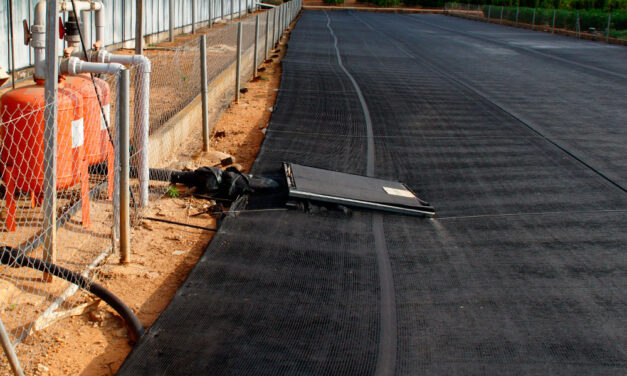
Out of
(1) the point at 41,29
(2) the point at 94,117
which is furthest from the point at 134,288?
(1) the point at 41,29

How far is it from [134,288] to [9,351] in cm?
189

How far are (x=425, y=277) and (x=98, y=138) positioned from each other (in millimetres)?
3252

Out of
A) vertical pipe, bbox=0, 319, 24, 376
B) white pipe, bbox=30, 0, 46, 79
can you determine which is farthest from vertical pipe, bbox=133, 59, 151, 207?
vertical pipe, bbox=0, 319, 24, 376

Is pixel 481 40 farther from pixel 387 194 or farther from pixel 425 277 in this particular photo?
pixel 425 277

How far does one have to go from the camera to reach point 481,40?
114 feet

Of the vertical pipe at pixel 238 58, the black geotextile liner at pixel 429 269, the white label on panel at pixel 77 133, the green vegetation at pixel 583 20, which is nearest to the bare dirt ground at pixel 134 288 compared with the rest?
the black geotextile liner at pixel 429 269

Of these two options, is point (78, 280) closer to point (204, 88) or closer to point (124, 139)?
point (124, 139)

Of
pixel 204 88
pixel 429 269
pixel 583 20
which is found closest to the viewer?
pixel 429 269

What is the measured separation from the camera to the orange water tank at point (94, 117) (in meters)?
6.07

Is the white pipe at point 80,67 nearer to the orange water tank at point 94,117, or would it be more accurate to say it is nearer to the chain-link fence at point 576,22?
the orange water tank at point 94,117

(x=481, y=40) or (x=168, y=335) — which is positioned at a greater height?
(x=481, y=40)

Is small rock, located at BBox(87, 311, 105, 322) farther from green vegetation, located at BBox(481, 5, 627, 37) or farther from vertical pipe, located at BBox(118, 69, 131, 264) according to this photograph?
green vegetation, located at BBox(481, 5, 627, 37)

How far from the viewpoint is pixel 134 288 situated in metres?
5.53

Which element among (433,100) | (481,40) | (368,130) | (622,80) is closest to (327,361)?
(368,130)
